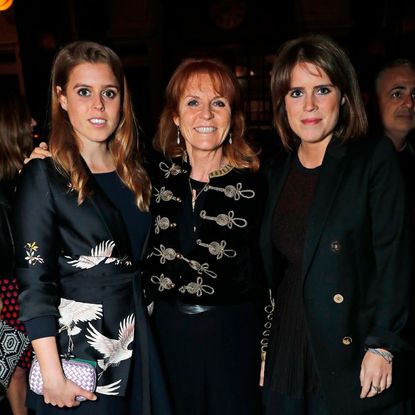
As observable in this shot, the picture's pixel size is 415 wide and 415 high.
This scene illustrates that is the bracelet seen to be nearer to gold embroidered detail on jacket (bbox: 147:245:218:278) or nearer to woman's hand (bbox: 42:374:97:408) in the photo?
gold embroidered detail on jacket (bbox: 147:245:218:278)

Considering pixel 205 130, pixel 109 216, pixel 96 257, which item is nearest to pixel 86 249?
pixel 96 257

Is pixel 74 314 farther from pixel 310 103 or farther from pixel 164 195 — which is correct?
pixel 310 103

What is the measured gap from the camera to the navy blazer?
5.49 feet

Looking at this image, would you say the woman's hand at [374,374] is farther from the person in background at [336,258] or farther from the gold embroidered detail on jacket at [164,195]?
the gold embroidered detail on jacket at [164,195]

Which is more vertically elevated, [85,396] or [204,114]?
[204,114]

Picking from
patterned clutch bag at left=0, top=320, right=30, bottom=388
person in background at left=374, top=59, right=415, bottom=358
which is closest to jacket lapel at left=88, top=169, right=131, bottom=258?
patterned clutch bag at left=0, top=320, right=30, bottom=388

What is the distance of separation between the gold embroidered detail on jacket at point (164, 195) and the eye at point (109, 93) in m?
0.46

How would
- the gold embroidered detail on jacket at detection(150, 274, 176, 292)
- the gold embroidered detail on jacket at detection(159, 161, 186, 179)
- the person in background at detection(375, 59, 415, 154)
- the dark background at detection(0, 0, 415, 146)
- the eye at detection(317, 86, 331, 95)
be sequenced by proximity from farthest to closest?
the dark background at detection(0, 0, 415, 146), the person in background at detection(375, 59, 415, 154), the gold embroidered detail on jacket at detection(159, 161, 186, 179), the gold embroidered detail on jacket at detection(150, 274, 176, 292), the eye at detection(317, 86, 331, 95)

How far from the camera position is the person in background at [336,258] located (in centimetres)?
168

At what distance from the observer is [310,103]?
1859mm

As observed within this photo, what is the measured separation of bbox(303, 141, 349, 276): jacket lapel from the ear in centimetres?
103

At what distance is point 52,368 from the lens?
170 centimetres

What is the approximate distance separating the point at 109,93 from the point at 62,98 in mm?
188

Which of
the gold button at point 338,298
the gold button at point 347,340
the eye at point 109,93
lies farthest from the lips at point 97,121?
the gold button at point 347,340
